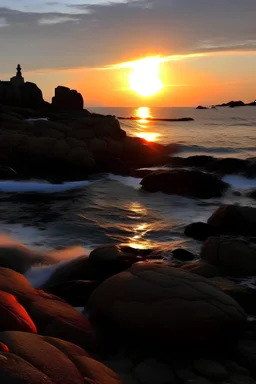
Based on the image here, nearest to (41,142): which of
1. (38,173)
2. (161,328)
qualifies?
(38,173)

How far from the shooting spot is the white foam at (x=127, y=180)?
758 inches

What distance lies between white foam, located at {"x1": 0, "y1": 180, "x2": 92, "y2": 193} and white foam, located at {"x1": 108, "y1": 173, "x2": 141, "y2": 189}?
192cm

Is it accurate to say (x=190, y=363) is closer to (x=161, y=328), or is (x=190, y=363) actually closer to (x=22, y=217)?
(x=161, y=328)

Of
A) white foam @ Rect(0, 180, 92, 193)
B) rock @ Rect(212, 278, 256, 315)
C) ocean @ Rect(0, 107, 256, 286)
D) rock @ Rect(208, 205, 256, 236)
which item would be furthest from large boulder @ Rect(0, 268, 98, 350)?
white foam @ Rect(0, 180, 92, 193)

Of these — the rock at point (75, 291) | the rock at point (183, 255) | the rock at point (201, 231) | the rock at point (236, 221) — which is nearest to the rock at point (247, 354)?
the rock at point (75, 291)

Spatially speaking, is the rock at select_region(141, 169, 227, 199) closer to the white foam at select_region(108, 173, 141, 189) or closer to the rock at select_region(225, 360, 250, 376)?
the white foam at select_region(108, 173, 141, 189)

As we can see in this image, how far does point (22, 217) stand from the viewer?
505 inches

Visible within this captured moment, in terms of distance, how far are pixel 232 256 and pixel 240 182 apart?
12.4 meters

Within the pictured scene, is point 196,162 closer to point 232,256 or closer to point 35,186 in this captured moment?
point 35,186

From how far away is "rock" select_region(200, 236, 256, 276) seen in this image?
25.7 feet

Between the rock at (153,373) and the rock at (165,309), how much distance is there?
37 centimetres

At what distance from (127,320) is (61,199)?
11.0 meters

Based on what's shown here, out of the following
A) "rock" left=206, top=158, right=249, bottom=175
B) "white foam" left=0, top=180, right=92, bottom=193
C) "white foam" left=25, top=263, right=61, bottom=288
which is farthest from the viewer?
"rock" left=206, top=158, right=249, bottom=175

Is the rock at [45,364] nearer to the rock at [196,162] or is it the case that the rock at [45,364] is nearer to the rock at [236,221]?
the rock at [236,221]
